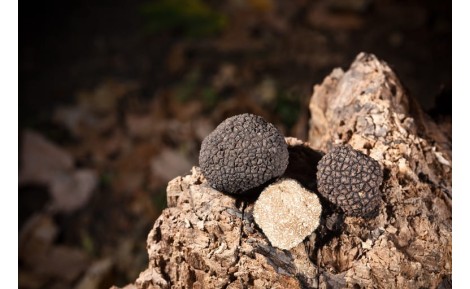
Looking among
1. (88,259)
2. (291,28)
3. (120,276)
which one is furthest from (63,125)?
(291,28)

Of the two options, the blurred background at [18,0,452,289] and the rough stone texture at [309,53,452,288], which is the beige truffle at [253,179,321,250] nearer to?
the rough stone texture at [309,53,452,288]

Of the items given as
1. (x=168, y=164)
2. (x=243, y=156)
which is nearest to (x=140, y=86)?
(x=168, y=164)

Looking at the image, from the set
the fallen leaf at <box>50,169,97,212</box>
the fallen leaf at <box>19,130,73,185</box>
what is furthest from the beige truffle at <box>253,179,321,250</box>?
the fallen leaf at <box>19,130,73,185</box>

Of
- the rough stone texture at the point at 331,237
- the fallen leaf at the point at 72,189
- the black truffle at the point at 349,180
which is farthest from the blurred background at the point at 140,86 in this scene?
the black truffle at the point at 349,180

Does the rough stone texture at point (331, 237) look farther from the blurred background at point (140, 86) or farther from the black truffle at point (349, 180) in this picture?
the blurred background at point (140, 86)

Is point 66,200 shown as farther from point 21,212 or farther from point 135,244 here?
point 135,244

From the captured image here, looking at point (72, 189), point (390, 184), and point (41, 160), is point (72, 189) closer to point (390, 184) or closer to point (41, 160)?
point (41, 160)
